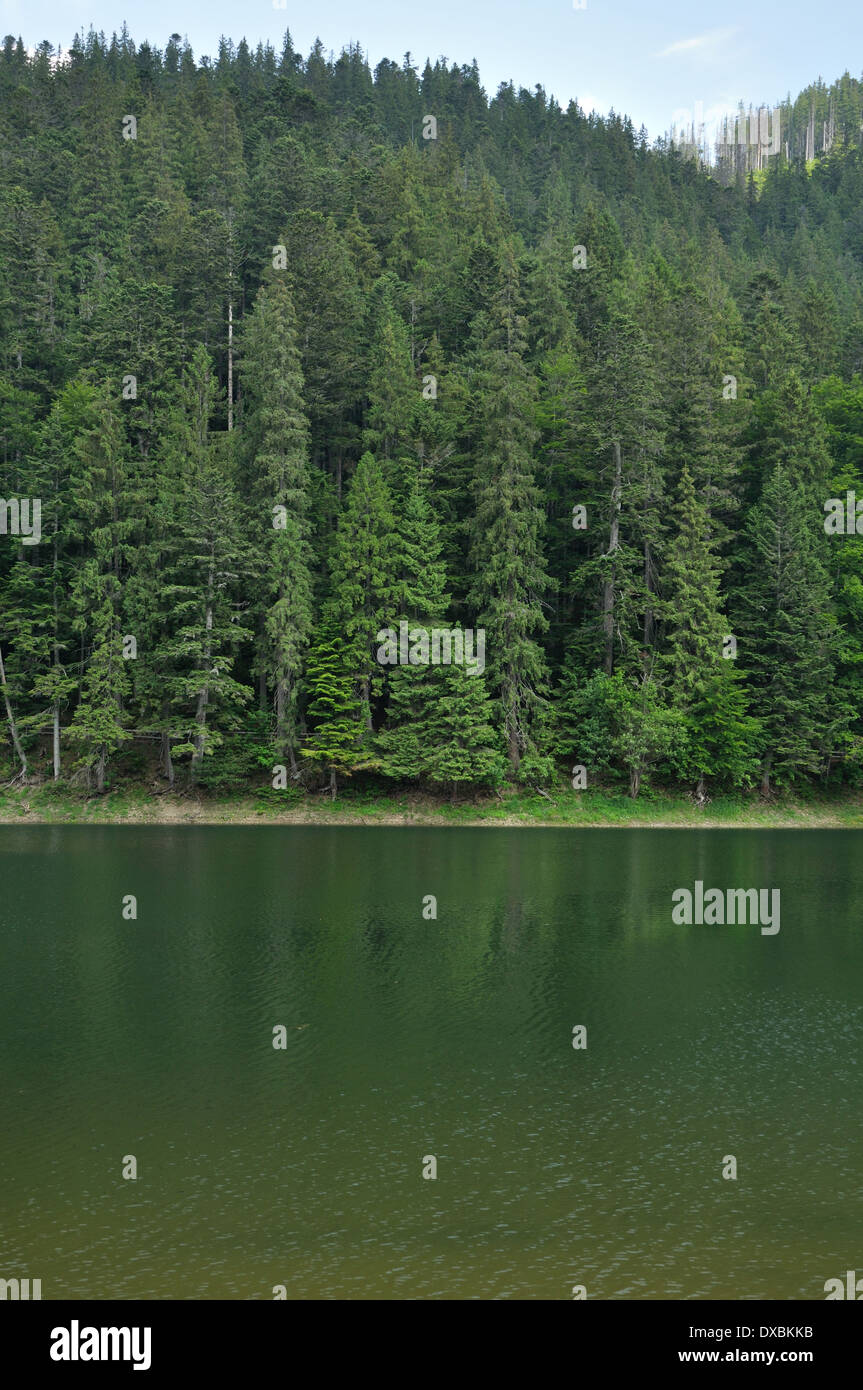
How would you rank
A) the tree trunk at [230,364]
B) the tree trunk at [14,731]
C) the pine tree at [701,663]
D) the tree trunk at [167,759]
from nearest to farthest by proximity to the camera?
the pine tree at [701,663] < the tree trunk at [14,731] < the tree trunk at [167,759] < the tree trunk at [230,364]

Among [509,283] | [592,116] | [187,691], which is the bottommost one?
[187,691]

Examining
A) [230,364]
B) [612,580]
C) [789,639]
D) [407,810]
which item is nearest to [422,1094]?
[407,810]

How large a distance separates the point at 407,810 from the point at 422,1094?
37124 mm

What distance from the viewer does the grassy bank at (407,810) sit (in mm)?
50875

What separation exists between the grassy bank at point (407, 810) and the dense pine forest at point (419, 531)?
1162mm

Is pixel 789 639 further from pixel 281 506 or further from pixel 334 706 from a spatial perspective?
pixel 281 506

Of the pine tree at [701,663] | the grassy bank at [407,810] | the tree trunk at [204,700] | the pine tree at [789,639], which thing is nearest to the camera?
the grassy bank at [407,810]

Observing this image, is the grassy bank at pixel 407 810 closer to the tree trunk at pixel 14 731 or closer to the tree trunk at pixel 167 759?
the tree trunk at pixel 167 759

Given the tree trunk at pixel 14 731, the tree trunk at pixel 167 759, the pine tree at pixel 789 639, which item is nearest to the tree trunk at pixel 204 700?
the tree trunk at pixel 167 759

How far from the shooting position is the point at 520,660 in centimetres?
5466

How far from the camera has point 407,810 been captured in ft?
172

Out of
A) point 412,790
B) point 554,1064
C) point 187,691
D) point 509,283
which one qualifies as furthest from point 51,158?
point 554,1064

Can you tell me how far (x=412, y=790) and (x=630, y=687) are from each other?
12.3m
